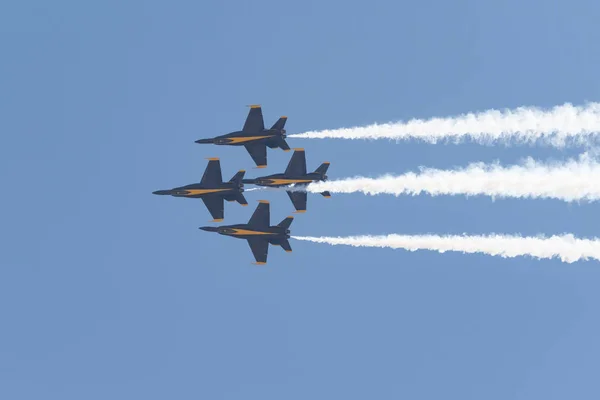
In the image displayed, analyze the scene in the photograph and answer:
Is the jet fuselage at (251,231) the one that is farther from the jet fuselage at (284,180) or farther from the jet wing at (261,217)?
the jet fuselage at (284,180)

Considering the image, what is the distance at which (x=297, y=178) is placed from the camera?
90.0 metres

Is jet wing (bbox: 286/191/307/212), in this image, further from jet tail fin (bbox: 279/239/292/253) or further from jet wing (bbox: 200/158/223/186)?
jet wing (bbox: 200/158/223/186)

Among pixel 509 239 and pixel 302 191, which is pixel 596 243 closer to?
pixel 509 239

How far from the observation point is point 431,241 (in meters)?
79.5

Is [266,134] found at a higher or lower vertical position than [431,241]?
higher

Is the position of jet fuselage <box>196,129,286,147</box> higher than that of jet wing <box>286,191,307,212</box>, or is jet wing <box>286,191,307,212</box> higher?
jet fuselage <box>196,129,286,147</box>

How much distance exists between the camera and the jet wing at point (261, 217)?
297 feet

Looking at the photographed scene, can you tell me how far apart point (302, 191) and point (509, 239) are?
21793mm

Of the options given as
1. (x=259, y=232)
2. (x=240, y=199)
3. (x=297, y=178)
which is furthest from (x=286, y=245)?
(x=240, y=199)

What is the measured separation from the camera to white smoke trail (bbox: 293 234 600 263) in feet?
227

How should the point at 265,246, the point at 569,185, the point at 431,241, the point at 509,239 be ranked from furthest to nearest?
the point at 265,246 < the point at 431,241 < the point at 509,239 < the point at 569,185

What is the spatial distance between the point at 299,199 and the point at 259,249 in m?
5.26

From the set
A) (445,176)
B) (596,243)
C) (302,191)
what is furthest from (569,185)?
(302,191)

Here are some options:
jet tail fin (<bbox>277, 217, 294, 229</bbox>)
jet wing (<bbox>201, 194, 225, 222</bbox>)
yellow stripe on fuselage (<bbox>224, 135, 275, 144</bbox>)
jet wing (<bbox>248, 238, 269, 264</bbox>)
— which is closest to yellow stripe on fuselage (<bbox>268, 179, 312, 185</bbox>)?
jet tail fin (<bbox>277, 217, 294, 229</bbox>)
